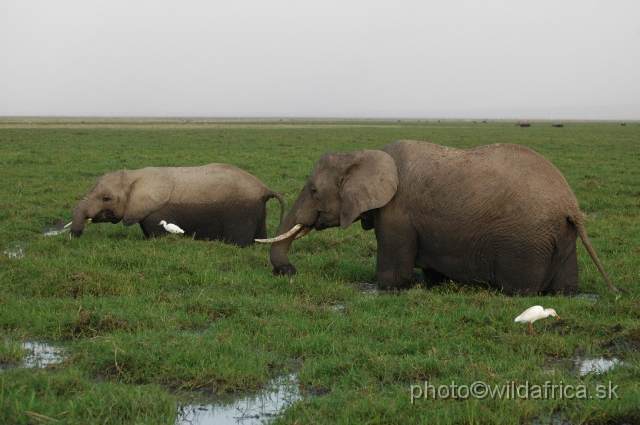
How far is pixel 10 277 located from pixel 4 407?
3965 millimetres

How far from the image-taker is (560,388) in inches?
192

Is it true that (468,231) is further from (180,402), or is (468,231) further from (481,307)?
(180,402)

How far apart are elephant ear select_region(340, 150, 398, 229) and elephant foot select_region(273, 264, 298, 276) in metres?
0.85

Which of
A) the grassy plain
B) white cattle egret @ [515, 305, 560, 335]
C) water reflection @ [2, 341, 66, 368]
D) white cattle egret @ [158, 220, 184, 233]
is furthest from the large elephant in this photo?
water reflection @ [2, 341, 66, 368]

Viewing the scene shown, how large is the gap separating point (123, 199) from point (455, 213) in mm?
5714

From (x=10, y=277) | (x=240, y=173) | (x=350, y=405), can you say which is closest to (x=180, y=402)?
(x=350, y=405)

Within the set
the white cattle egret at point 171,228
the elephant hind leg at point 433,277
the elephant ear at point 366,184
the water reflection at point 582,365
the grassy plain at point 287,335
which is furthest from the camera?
the white cattle egret at point 171,228

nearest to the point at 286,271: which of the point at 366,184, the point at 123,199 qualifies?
the point at 366,184

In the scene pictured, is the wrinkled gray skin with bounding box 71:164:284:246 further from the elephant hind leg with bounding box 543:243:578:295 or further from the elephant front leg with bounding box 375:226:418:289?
the elephant hind leg with bounding box 543:243:578:295

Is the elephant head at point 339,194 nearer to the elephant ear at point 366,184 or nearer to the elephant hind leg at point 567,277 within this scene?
the elephant ear at point 366,184

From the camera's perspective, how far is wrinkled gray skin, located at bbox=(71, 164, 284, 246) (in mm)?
11312

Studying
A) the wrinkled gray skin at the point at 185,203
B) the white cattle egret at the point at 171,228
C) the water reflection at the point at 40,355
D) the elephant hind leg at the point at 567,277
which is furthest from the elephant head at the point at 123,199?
the elephant hind leg at the point at 567,277

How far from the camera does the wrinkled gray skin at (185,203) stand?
11312mm

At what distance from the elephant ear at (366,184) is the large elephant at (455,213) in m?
0.01
